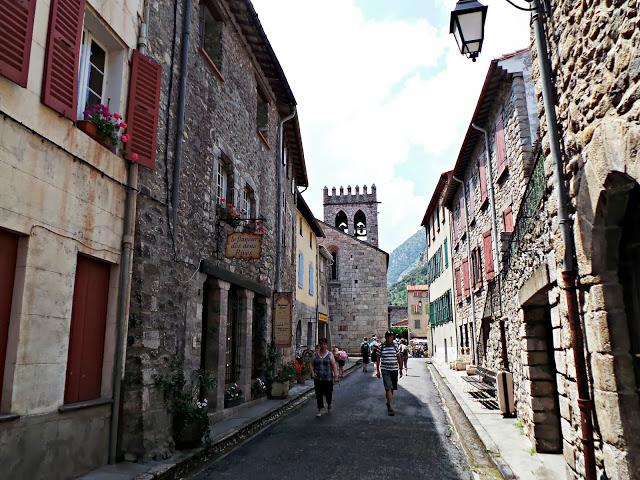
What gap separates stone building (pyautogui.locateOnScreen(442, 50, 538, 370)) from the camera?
38.8 feet

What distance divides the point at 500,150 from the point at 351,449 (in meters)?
9.53

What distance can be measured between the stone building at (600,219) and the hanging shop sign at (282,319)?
890 centimetres

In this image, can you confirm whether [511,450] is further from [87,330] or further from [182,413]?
[87,330]

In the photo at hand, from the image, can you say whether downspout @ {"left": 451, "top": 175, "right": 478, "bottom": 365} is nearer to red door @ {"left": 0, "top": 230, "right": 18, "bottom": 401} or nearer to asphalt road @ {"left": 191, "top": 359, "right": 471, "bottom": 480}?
asphalt road @ {"left": 191, "top": 359, "right": 471, "bottom": 480}

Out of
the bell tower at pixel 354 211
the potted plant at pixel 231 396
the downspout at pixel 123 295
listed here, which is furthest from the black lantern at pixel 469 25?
the bell tower at pixel 354 211

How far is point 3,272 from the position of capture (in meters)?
4.56

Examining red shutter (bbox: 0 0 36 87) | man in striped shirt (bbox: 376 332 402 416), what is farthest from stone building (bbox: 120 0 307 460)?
man in striped shirt (bbox: 376 332 402 416)

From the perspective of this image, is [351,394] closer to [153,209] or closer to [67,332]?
[153,209]

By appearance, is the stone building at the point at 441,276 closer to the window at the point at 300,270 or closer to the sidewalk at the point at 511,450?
the window at the point at 300,270

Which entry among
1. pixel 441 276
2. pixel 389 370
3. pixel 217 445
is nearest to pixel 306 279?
pixel 441 276

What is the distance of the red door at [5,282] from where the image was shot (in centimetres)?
453

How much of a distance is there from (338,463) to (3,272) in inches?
178

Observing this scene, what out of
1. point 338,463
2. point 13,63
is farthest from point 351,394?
point 13,63

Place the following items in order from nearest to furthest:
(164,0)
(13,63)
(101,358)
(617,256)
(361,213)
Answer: (617,256), (13,63), (101,358), (164,0), (361,213)
